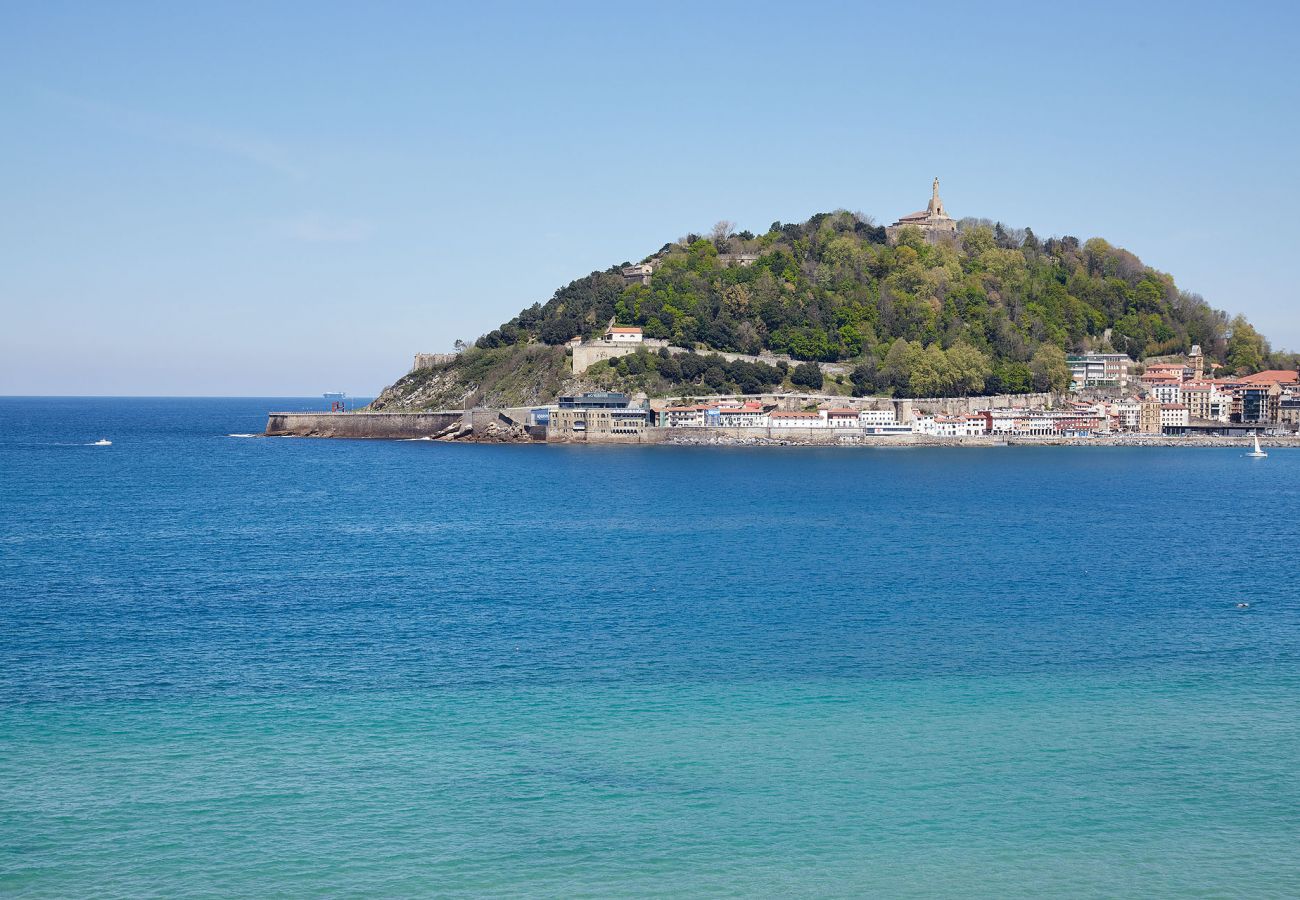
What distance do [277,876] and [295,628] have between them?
9.80m

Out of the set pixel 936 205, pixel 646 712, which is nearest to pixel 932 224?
pixel 936 205

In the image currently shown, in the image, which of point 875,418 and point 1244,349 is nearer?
point 875,418

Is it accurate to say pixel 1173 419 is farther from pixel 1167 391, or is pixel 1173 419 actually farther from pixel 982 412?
pixel 982 412

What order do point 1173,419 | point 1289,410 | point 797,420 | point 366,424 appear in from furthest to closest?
point 1173,419, point 1289,410, point 366,424, point 797,420

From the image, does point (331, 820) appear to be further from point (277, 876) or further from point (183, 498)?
point (183, 498)

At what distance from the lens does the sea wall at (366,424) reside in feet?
267

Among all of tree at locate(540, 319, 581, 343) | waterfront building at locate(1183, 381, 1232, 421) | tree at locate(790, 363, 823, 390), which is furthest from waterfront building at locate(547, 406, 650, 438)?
waterfront building at locate(1183, 381, 1232, 421)

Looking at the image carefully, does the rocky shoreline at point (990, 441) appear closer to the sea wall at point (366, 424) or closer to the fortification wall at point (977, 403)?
the fortification wall at point (977, 403)

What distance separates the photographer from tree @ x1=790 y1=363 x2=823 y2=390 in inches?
3270

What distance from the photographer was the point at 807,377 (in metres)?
83.1

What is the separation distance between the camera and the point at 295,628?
21.1m

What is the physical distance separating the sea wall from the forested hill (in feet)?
18.5

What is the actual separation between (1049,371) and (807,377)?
57.9 feet

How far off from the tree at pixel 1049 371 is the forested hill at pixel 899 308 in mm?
98
